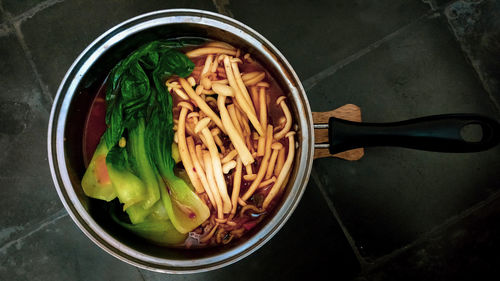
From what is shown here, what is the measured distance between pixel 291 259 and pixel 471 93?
1.01 metres

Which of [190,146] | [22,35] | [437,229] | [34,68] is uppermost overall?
[22,35]

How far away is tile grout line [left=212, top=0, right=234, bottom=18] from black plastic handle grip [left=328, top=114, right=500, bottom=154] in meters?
0.76

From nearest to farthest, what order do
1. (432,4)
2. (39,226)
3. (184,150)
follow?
(184,150) → (39,226) → (432,4)

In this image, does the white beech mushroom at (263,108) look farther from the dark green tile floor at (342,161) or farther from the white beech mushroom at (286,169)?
the dark green tile floor at (342,161)

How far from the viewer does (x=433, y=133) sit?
31.6 inches

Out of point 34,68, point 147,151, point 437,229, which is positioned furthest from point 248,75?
point 437,229

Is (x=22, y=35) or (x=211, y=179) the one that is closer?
(x=211, y=179)

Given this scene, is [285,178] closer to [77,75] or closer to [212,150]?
[212,150]

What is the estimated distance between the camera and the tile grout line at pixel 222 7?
1365 mm

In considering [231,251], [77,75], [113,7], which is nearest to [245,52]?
[77,75]

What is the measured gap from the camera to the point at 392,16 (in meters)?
1.41

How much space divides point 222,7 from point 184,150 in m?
0.73

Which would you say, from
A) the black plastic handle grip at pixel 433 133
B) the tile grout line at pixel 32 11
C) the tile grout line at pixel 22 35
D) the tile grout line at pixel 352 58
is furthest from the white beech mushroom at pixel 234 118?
the tile grout line at pixel 32 11

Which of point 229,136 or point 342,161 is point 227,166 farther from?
point 342,161
